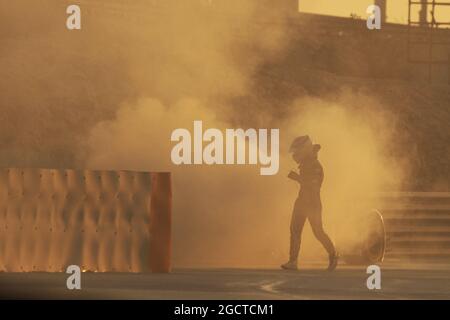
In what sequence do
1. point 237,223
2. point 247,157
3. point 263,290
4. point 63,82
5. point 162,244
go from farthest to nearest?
point 63,82, point 247,157, point 237,223, point 162,244, point 263,290

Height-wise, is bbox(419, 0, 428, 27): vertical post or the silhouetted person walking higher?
bbox(419, 0, 428, 27): vertical post

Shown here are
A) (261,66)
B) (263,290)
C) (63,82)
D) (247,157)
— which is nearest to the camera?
(263,290)

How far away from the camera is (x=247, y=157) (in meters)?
29.3

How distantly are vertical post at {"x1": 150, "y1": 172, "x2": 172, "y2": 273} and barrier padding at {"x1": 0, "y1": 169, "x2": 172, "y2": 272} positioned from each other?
12 millimetres

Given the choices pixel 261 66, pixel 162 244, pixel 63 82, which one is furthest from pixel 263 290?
pixel 261 66

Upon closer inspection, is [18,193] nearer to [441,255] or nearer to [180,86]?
[441,255]

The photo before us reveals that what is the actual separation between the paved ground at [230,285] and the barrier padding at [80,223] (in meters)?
0.36

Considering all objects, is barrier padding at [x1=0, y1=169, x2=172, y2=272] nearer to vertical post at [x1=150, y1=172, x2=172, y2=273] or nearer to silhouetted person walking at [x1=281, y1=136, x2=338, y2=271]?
vertical post at [x1=150, y1=172, x2=172, y2=273]

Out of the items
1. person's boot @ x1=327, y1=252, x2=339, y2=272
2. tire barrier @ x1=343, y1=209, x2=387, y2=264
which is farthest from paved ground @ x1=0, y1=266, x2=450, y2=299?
tire barrier @ x1=343, y1=209, x2=387, y2=264

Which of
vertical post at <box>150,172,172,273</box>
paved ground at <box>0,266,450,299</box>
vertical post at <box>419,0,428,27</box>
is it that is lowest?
paved ground at <box>0,266,450,299</box>

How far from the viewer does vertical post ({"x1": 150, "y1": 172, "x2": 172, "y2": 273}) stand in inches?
882

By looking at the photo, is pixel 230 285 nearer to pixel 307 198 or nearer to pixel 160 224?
pixel 160 224

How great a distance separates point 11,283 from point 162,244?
247cm

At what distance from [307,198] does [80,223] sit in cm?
293
